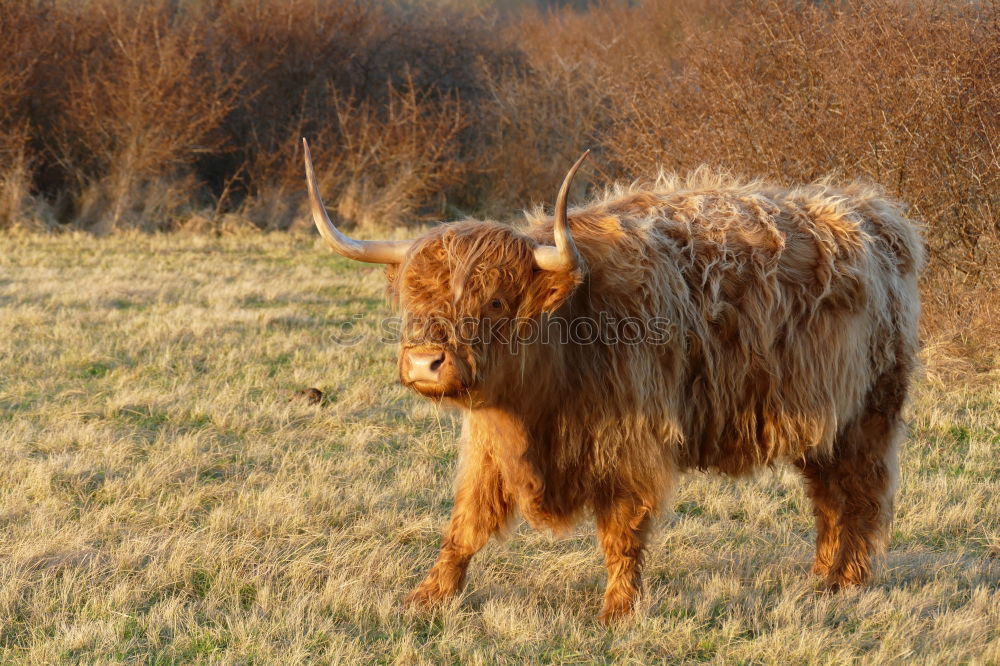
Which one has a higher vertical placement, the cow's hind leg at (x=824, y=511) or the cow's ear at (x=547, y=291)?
the cow's ear at (x=547, y=291)

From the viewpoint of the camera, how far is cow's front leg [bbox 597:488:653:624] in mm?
3740

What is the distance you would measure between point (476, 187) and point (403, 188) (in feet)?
5.93

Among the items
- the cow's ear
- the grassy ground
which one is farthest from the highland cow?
the grassy ground

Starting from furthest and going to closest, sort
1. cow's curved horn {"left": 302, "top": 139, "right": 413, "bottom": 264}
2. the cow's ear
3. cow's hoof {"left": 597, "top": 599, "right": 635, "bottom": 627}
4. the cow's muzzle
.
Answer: cow's hoof {"left": 597, "top": 599, "right": 635, "bottom": 627}
cow's curved horn {"left": 302, "top": 139, "right": 413, "bottom": 264}
the cow's ear
the cow's muzzle

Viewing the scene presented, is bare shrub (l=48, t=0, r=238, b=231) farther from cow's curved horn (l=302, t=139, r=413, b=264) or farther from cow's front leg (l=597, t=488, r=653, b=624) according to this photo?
cow's front leg (l=597, t=488, r=653, b=624)

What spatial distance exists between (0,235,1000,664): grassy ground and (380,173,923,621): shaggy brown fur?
11.3 inches

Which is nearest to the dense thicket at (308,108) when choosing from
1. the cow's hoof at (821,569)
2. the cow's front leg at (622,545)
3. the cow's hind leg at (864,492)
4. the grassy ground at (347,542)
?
the grassy ground at (347,542)

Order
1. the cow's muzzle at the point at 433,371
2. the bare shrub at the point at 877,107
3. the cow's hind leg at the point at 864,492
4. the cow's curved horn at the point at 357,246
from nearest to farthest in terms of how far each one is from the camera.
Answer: the cow's muzzle at the point at 433,371 → the cow's curved horn at the point at 357,246 → the cow's hind leg at the point at 864,492 → the bare shrub at the point at 877,107

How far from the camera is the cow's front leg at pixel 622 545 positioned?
12.3ft

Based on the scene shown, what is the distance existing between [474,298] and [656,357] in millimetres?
741

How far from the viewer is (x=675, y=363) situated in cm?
373

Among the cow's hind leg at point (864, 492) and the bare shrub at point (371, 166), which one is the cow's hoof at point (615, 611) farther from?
the bare shrub at point (371, 166)

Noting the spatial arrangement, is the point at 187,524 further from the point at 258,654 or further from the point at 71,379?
the point at 71,379

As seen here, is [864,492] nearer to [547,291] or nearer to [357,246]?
[547,291]
